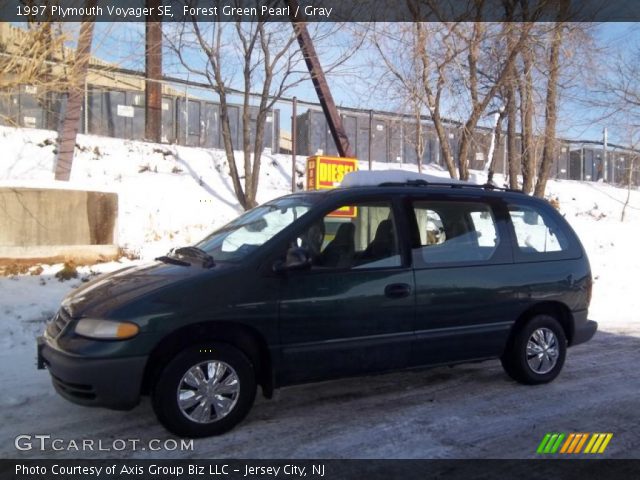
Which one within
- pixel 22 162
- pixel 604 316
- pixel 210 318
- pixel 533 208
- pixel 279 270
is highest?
pixel 22 162

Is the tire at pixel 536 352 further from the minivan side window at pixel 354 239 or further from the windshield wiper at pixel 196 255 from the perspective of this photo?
the windshield wiper at pixel 196 255

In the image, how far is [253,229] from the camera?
194 inches

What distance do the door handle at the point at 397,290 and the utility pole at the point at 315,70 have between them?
8953 mm

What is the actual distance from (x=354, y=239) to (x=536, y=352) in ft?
6.97

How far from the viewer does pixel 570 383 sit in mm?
5547

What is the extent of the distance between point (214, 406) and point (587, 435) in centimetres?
267

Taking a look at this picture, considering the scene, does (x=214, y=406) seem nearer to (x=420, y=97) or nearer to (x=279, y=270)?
(x=279, y=270)

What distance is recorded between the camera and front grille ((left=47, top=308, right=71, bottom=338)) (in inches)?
163

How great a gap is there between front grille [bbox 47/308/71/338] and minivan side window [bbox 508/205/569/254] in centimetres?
388

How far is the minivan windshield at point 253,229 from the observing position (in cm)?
454

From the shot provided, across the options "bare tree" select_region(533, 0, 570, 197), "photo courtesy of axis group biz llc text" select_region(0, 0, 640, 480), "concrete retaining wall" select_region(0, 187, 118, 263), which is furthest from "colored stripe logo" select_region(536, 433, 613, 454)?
"bare tree" select_region(533, 0, 570, 197)

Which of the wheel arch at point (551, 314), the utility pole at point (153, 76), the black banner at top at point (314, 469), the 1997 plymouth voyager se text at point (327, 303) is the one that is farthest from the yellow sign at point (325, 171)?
the black banner at top at point (314, 469)

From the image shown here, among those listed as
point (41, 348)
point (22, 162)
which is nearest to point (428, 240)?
point (41, 348)

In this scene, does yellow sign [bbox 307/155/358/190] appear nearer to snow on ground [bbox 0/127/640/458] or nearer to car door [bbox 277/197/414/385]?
snow on ground [bbox 0/127/640/458]
